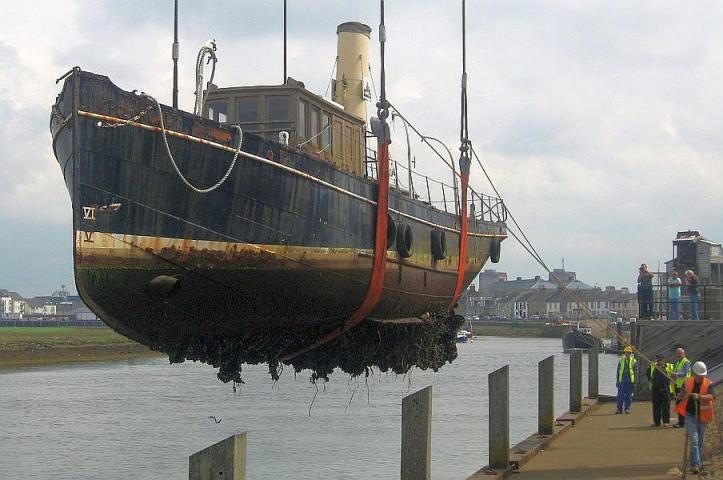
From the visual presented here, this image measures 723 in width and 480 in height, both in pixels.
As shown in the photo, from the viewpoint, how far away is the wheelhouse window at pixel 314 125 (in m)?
13.2

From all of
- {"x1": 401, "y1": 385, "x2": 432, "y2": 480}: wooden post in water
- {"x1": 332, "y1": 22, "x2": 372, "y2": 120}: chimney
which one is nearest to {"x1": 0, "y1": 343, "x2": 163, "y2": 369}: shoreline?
{"x1": 332, "y1": 22, "x2": 372, "y2": 120}: chimney

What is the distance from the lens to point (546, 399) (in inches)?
664

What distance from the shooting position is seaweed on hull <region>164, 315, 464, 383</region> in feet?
37.6

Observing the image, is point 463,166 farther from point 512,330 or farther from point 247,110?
point 512,330

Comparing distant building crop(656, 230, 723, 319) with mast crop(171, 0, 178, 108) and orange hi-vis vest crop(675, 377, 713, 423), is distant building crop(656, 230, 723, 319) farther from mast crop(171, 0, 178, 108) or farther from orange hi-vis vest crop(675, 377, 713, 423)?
mast crop(171, 0, 178, 108)

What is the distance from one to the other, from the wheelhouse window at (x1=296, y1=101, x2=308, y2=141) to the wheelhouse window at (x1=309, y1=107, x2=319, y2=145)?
0.12 meters

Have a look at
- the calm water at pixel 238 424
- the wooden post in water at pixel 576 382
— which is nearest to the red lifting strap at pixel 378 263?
the wooden post in water at pixel 576 382

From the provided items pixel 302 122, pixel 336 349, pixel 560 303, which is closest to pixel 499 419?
pixel 336 349

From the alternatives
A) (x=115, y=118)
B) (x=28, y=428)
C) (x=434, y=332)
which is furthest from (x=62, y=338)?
(x=115, y=118)

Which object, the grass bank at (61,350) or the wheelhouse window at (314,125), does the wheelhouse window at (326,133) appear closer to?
the wheelhouse window at (314,125)

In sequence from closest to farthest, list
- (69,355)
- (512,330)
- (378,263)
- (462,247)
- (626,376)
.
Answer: (378,263) < (462,247) < (626,376) < (69,355) < (512,330)

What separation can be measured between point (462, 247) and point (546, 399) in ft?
10.2

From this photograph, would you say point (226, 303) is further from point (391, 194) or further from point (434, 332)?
point (434, 332)

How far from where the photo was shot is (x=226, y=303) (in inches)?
424
